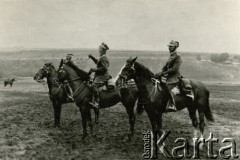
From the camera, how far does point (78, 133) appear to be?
12.1 meters

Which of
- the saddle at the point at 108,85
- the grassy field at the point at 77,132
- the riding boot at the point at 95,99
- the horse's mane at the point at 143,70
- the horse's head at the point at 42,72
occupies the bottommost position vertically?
the grassy field at the point at 77,132

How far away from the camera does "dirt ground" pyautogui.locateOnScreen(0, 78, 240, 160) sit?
9344 mm

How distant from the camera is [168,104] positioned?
33.2 feet

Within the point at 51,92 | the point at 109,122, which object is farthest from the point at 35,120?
the point at 109,122

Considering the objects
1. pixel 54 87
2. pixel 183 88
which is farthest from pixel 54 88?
pixel 183 88

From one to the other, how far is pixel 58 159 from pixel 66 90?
4.74 metres

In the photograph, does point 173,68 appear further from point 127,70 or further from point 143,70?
point 127,70

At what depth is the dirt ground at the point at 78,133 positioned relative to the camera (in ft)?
30.7

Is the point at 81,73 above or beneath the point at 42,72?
above

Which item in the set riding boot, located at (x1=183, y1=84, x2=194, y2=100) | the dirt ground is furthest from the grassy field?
riding boot, located at (x1=183, y1=84, x2=194, y2=100)

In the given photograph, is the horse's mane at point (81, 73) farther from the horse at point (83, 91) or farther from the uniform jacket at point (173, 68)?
the uniform jacket at point (173, 68)

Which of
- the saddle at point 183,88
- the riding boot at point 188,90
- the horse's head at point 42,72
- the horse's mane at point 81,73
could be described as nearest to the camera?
the saddle at point 183,88

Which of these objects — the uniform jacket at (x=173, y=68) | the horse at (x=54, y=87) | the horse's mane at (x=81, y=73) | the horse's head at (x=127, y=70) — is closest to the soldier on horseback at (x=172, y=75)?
the uniform jacket at (x=173, y=68)

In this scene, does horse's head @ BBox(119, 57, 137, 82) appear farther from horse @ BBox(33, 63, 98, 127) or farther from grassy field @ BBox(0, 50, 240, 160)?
horse @ BBox(33, 63, 98, 127)
